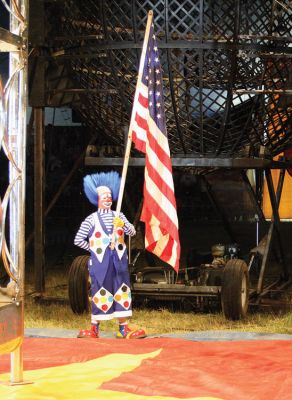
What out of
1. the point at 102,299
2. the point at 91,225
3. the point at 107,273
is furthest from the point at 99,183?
the point at 102,299

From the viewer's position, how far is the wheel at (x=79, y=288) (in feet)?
26.2

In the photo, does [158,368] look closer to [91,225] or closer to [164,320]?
[91,225]

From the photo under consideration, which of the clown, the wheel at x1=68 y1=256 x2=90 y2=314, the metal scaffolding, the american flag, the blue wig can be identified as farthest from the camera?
the wheel at x1=68 y1=256 x2=90 y2=314

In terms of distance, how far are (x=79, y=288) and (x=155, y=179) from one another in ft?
6.38

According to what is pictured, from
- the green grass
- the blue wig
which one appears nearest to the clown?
the blue wig

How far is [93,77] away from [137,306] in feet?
7.68

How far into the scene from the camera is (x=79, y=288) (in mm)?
8008

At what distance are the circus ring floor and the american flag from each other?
2.32 feet

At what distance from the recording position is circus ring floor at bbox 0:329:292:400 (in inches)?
187

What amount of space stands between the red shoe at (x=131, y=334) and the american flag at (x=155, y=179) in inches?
24.9

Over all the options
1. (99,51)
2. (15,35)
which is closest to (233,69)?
(99,51)

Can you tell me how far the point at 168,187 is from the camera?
6.48 m

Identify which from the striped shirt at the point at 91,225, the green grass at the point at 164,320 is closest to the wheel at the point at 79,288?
the green grass at the point at 164,320

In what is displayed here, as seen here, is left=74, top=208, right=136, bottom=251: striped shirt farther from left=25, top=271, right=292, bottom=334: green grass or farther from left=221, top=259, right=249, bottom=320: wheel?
left=221, top=259, right=249, bottom=320: wheel
